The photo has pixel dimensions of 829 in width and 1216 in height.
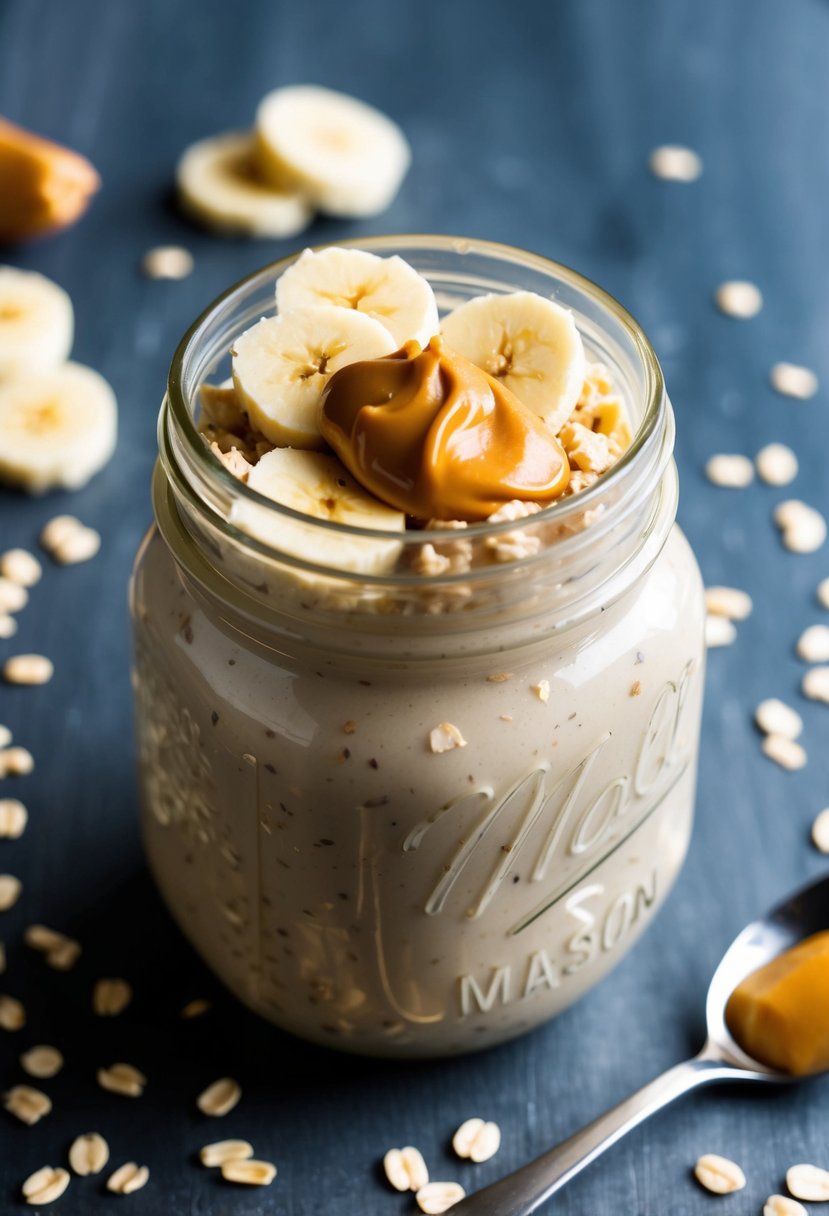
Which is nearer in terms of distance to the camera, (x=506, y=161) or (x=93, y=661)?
(x=93, y=661)

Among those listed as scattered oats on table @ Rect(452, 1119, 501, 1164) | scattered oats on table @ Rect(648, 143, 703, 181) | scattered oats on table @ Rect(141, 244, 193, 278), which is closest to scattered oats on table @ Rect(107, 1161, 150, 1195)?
scattered oats on table @ Rect(452, 1119, 501, 1164)

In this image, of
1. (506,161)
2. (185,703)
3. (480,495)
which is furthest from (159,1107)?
(506,161)

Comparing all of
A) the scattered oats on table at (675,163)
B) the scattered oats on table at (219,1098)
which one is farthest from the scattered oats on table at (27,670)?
the scattered oats on table at (675,163)

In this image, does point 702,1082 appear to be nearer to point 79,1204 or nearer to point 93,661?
point 79,1204

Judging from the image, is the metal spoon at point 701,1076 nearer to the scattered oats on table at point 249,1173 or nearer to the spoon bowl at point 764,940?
the spoon bowl at point 764,940

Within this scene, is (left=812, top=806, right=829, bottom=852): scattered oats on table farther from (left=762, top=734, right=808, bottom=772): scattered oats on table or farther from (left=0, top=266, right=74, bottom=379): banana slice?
(left=0, top=266, right=74, bottom=379): banana slice

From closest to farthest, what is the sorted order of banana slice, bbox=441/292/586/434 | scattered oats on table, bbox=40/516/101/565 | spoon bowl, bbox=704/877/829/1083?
banana slice, bbox=441/292/586/434 < spoon bowl, bbox=704/877/829/1083 < scattered oats on table, bbox=40/516/101/565
